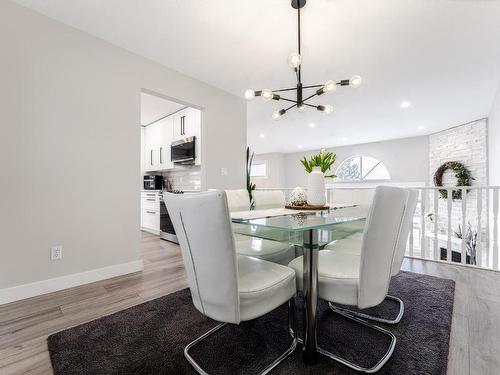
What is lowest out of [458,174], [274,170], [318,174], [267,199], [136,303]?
[136,303]

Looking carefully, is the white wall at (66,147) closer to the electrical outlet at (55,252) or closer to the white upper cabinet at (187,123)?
the electrical outlet at (55,252)

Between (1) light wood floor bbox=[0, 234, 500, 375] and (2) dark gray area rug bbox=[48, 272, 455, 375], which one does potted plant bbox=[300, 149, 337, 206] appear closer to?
(2) dark gray area rug bbox=[48, 272, 455, 375]

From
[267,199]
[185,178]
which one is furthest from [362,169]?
[267,199]

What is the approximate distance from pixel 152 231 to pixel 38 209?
9.11 ft

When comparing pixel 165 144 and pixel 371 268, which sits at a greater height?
pixel 165 144

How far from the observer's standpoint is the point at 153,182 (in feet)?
17.0

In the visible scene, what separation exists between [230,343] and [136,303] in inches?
36.8

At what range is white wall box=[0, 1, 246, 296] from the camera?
2004 mm

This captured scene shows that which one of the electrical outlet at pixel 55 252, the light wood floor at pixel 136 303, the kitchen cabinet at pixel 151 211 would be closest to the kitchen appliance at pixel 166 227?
the kitchen cabinet at pixel 151 211

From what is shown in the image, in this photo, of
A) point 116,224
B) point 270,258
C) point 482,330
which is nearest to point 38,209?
point 116,224

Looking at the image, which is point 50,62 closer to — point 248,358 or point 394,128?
point 248,358

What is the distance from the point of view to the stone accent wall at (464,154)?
5.05 metres

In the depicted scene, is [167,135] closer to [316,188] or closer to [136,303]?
[136,303]

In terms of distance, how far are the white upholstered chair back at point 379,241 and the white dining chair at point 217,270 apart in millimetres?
349
